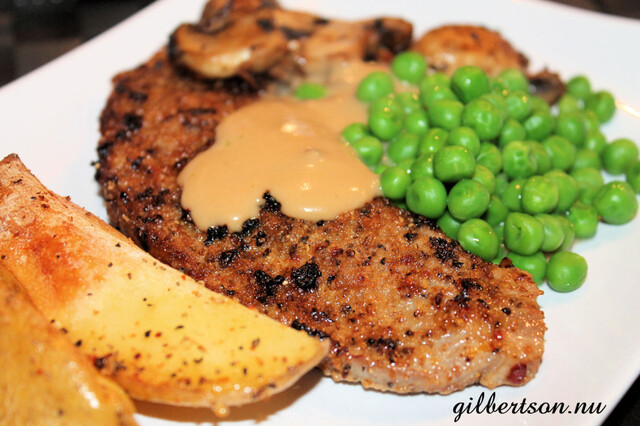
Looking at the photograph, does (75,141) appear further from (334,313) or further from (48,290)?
(334,313)

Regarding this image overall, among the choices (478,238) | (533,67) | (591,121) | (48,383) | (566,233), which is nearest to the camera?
(48,383)

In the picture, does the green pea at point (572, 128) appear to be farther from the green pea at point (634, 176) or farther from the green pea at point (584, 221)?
the green pea at point (584, 221)

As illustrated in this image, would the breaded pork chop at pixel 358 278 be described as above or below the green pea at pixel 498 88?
below

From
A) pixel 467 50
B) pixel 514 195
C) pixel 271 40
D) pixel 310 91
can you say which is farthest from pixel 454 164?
pixel 271 40

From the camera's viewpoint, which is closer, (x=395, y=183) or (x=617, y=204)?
(x=395, y=183)

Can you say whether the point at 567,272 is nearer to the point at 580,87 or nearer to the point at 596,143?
the point at 596,143

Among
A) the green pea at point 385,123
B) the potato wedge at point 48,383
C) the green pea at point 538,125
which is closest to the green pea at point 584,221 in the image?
the green pea at point 538,125

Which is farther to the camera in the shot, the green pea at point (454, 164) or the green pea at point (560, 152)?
the green pea at point (560, 152)
